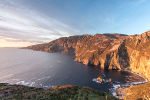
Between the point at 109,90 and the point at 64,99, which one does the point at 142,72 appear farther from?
the point at 64,99

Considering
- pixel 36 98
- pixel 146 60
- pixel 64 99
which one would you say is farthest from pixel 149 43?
pixel 36 98

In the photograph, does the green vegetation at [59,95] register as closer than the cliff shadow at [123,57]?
Yes

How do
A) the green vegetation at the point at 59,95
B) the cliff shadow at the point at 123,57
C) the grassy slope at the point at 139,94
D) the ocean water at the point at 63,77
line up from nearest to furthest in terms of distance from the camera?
the green vegetation at the point at 59,95 → the grassy slope at the point at 139,94 → the ocean water at the point at 63,77 → the cliff shadow at the point at 123,57

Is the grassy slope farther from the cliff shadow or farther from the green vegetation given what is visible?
the cliff shadow

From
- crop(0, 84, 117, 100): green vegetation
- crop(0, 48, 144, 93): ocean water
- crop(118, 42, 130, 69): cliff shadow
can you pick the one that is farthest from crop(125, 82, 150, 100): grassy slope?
crop(118, 42, 130, 69): cliff shadow

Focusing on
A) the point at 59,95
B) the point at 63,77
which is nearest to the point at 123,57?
the point at 63,77

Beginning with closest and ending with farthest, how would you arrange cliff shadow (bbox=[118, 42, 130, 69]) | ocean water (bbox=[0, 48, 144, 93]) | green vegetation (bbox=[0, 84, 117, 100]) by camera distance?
1. green vegetation (bbox=[0, 84, 117, 100])
2. ocean water (bbox=[0, 48, 144, 93])
3. cliff shadow (bbox=[118, 42, 130, 69])

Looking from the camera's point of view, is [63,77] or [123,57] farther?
[123,57]

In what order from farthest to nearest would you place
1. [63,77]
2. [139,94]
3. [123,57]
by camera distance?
[123,57], [63,77], [139,94]

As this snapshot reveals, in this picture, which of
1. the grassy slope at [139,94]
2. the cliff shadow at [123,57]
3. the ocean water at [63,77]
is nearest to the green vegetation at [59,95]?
the grassy slope at [139,94]

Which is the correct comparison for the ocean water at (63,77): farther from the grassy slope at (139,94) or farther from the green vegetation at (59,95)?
the green vegetation at (59,95)

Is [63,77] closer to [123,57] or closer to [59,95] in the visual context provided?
[59,95]
